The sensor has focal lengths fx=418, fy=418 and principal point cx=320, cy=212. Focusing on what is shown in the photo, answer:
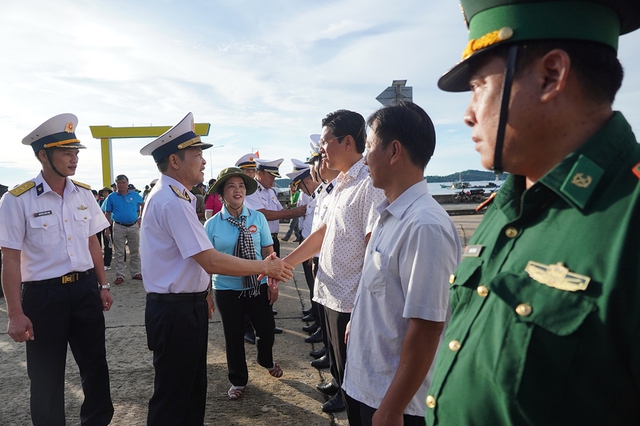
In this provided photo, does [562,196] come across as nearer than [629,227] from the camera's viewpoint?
No

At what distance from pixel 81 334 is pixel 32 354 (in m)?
0.33

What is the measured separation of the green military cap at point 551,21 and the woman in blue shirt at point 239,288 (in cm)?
308

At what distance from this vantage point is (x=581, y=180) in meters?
0.92

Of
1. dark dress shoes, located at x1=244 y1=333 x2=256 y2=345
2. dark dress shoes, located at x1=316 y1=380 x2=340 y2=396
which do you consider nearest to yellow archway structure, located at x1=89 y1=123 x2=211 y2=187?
dark dress shoes, located at x1=244 y1=333 x2=256 y2=345

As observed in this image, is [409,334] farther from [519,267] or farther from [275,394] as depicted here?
[275,394]

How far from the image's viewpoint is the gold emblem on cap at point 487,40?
3.31 ft

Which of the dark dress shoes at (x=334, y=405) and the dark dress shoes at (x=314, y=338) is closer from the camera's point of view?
the dark dress shoes at (x=334, y=405)

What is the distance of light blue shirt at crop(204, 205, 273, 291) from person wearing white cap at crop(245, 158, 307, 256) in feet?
5.74

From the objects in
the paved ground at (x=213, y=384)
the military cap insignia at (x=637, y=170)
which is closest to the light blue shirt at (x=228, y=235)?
the paved ground at (x=213, y=384)

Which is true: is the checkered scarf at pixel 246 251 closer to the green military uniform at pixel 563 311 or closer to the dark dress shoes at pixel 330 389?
the dark dress shoes at pixel 330 389

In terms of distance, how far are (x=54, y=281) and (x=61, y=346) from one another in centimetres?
49

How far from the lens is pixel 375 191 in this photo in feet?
8.79

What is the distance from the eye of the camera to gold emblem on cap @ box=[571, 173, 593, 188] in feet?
2.99

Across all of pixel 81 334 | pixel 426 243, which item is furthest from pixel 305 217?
pixel 426 243
